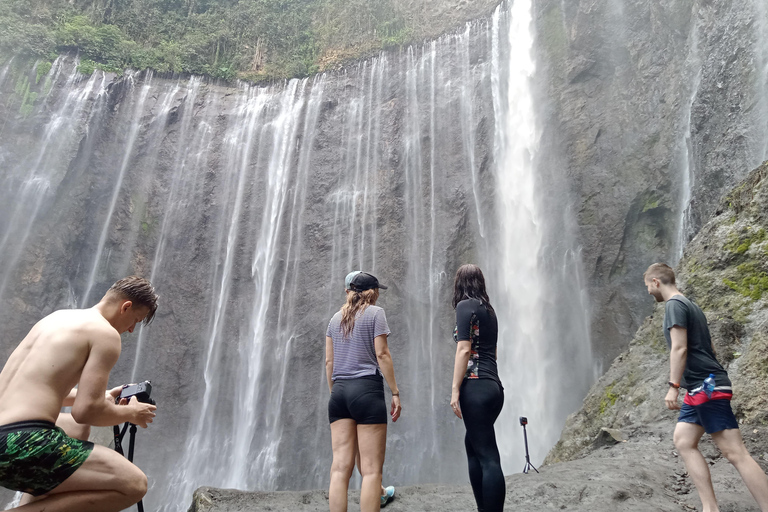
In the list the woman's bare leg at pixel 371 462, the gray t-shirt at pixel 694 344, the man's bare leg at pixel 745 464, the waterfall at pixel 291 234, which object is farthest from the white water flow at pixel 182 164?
the man's bare leg at pixel 745 464

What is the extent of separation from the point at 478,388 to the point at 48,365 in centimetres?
232

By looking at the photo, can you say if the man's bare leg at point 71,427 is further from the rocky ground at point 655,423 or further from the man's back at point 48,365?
the rocky ground at point 655,423

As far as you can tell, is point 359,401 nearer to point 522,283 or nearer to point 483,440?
point 483,440

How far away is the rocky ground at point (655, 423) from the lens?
4.02 metres

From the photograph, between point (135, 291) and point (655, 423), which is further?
point (655, 423)

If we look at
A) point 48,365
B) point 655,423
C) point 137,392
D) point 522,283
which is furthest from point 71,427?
point 522,283

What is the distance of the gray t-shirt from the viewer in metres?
3.02

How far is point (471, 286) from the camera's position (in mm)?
3361

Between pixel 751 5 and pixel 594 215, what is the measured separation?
17.8ft

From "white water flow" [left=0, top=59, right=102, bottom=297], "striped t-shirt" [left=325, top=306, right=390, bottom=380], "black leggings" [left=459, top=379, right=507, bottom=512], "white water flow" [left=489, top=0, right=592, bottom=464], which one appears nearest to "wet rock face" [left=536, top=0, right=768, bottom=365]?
"white water flow" [left=489, top=0, right=592, bottom=464]

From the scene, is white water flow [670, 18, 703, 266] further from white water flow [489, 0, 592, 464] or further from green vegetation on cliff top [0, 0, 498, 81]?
green vegetation on cliff top [0, 0, 498, 81]

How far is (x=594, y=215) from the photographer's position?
12914 mm

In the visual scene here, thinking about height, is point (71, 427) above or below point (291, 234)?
below

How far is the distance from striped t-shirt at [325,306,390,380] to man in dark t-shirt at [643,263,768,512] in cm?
188
